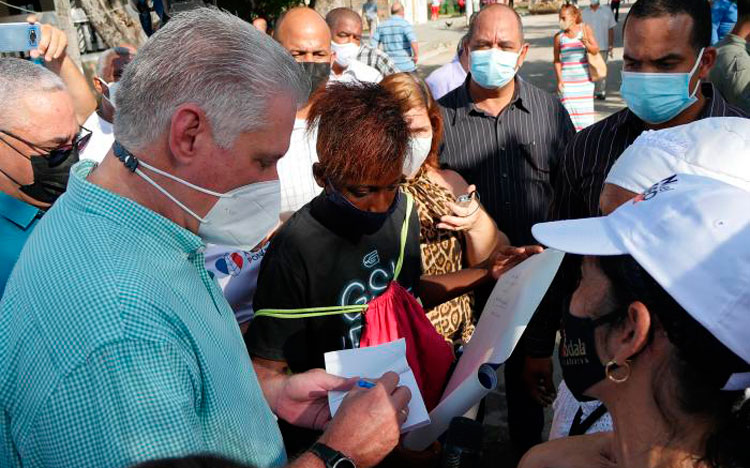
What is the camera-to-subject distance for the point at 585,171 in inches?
102

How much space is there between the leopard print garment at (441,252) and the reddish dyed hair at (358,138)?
553 mm

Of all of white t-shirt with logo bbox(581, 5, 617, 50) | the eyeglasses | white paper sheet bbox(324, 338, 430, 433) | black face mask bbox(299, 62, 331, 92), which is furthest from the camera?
white t-shirt with logo bbox(581, 5, 617, 50)

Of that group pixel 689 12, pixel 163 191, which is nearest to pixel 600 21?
pixel 689 12

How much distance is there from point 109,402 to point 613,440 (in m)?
1.08

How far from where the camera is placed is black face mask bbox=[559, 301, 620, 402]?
1.34 metres

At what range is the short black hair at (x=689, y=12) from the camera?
2562mm

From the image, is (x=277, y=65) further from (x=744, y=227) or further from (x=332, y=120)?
(x=744, y=227)

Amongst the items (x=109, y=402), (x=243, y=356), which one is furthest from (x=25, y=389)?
(x=243, y=356)

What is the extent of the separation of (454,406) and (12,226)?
67.9 inches

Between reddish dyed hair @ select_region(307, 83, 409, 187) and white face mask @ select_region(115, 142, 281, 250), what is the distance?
27 cm

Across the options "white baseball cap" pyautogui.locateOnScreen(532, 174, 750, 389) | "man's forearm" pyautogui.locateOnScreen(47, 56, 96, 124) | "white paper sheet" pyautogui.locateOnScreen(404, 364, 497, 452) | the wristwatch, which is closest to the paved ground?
"white paper sheet" pyautogui.locateOnScreen(404, 364, 497, 452)

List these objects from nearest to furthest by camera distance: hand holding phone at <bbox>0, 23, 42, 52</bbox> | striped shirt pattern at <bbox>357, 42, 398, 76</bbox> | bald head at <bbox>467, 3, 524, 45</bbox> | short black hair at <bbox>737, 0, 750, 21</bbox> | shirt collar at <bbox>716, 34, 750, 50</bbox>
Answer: hand holding phone at <bbox>0, 23, 42, 52</bbox>, bald head at <bbox>467, 3, 524, 45</bbox>, shirt collar at <bbox>716, 34, 750, 50</bbox>, short black hair at <bbox>737, 0, 750, 21</bbox>, striped shirt pattern at <bbox>357, 42, 398, 76</bbox>

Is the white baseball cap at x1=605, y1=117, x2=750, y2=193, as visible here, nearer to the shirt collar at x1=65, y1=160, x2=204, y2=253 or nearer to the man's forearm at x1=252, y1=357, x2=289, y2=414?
the man's forearm at x1=252, y1=357, x2=289, y2=414

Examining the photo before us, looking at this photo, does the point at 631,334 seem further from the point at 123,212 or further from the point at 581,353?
the point at 123,212
